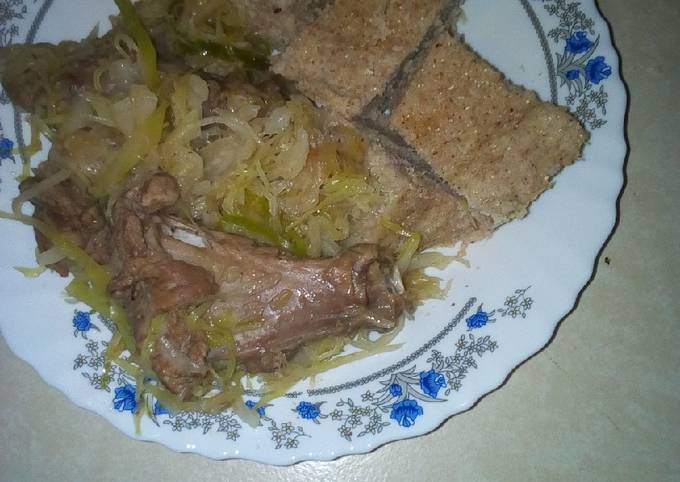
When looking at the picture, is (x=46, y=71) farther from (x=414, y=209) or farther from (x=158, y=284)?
(x=414, y=209)

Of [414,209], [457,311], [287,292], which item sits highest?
[414,209]

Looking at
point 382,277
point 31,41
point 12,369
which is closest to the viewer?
point 382,277

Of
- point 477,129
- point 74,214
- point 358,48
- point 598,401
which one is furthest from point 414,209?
point 74,214

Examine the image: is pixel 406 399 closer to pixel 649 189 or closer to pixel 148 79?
pixel 649 189

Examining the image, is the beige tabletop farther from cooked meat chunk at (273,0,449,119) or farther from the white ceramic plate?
cooked meat chunk at (273,0,449,119)

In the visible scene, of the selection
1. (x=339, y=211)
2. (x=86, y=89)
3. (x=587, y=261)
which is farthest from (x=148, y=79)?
(x=587, y=261)

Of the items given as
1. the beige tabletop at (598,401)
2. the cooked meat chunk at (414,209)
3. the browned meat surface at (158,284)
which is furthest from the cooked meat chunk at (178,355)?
the cooked meat chunk at (414,209)

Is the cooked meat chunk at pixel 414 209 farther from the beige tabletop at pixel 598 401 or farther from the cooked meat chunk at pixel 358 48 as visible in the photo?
the beige tabletop at pixel 598 401
